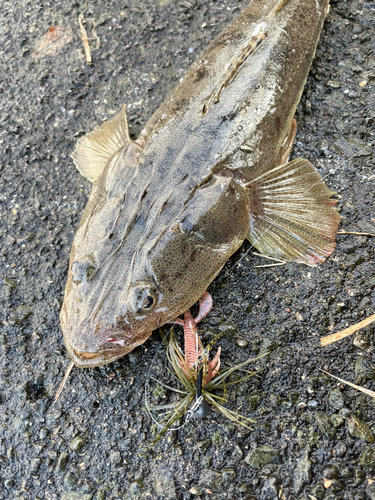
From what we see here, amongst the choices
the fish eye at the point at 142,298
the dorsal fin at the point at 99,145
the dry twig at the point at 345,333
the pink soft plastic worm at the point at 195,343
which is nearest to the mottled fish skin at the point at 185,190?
the fish eye at the point at 142,298

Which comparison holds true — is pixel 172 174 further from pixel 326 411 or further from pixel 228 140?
pixel 326 411

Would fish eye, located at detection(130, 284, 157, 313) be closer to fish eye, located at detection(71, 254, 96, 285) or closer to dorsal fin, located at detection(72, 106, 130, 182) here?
fish eye, located at detection(71, 254, 96, 285)

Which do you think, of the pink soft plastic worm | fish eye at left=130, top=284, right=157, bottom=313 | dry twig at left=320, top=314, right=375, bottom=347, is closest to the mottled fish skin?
fish eye at left=130, top=284, right=157, bottom=313

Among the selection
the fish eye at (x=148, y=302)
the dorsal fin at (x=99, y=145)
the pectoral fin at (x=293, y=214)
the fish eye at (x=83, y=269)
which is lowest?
the pectoral fin at (x=293, y=214)

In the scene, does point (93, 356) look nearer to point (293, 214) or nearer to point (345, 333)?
point (345, 333)

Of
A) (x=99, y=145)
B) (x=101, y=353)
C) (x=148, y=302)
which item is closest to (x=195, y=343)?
(x=148, y=302)

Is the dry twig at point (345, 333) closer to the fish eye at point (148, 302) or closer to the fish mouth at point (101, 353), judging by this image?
the fish eye at point (148, 302)
